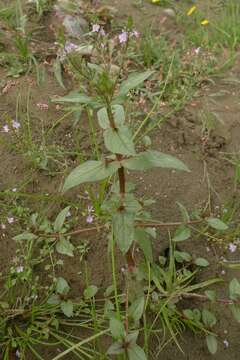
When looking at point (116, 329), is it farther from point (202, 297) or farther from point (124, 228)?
point (202, 297)

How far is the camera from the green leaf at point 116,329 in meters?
1.34

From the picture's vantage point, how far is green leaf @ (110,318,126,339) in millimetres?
1340

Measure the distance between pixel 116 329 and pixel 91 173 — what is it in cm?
51

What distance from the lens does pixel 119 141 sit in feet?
4.07

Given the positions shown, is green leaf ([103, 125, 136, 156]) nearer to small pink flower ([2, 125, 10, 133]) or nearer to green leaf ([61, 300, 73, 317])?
green leaf ([61, 300, 73, 317])

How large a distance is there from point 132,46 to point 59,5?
632mm

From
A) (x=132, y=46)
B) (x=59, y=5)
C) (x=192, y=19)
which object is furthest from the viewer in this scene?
(x=192, y=19)

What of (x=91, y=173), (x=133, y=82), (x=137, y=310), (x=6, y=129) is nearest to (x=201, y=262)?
(x=137, y=310)

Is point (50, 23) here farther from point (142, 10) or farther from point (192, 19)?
point (192, 19)

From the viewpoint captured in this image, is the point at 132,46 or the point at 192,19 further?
the point at 192,19

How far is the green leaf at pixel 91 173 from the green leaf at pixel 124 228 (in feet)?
0.49

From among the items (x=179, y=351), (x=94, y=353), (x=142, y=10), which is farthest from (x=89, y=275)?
(x=142, y=10)

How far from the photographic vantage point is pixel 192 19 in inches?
122

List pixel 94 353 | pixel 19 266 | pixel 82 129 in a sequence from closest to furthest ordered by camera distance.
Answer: pixel 94 353, pixel 19 266, pixel 82 129
